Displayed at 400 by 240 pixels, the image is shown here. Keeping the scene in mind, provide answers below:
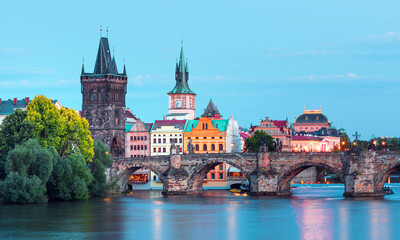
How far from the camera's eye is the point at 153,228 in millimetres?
61562

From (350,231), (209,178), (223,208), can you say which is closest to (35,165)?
(223,208)

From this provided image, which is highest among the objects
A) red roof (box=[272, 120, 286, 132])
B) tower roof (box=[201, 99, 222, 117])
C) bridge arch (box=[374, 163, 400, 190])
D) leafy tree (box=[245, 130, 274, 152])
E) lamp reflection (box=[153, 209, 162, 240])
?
tower roof (box=[201, 99, 222, 117])

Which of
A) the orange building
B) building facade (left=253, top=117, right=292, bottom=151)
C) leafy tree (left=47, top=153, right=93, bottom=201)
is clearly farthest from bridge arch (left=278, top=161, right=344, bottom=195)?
building facade (left=253, top=117, right=292, bottom=151)

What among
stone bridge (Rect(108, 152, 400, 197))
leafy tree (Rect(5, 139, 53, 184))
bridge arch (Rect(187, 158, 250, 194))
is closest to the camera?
leafy tree (Rect(5, 139, 53, 184))

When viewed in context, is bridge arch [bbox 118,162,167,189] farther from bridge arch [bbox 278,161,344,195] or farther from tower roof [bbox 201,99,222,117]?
tower roof [bbox 201,99,222,117]

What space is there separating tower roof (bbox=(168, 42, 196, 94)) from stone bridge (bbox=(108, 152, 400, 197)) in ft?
147

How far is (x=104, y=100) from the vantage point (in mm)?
117812

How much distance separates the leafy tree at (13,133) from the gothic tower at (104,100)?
3639 centimetres

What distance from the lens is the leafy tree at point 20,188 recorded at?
73.2 metres

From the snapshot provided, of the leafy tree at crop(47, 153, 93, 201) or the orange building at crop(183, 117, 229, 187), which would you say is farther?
the orange building at crop(183, 117, 229, 187)

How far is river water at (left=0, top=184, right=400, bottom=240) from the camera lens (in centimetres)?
5791

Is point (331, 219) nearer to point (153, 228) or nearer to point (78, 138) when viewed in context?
point (153, 228)

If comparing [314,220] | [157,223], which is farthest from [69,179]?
[314,220]

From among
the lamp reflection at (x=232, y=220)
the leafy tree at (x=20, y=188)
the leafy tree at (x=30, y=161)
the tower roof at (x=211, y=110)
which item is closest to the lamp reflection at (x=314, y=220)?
the lamp reflection at (x=232, y=220)
